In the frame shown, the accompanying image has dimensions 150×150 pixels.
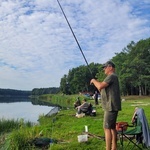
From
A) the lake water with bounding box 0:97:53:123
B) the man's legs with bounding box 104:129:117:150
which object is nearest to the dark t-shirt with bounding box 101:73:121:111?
the man's legs with bounding box 104:129:117:150

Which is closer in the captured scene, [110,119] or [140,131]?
[110,119]

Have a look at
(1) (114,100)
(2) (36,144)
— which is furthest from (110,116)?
(2) (36,144)

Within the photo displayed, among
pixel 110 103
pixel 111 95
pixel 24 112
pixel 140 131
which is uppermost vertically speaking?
pixel 111 95

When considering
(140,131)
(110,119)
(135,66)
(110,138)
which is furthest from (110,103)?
(135,66)

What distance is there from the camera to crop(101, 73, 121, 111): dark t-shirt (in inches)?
270

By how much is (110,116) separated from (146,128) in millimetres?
1787

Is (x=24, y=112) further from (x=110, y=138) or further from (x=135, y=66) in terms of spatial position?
(x=110, y=138)

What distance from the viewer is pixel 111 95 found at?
6.87m

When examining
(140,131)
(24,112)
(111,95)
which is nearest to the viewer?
(111,95)

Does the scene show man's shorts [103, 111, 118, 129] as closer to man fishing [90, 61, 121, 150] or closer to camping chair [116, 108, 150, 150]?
man fishing [90, 61, 121, 150]

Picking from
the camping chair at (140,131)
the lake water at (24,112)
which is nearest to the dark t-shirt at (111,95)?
the camping chair at (140,131)

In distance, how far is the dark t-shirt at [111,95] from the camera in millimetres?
6859

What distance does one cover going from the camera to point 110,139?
6891mm

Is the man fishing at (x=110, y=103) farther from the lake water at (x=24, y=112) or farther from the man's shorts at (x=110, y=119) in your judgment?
the lake water at (x=24, y=112)
